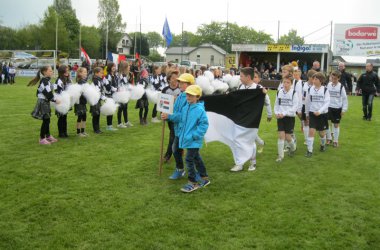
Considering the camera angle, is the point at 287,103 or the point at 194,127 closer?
the point at 194,127

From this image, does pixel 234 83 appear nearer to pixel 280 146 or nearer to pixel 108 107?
pixel 108 107

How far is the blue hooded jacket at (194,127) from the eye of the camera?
605cm

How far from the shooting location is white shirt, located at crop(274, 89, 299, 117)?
320 inches

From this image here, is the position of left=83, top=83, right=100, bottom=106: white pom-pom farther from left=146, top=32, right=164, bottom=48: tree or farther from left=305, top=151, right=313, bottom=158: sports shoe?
left=146, top=32, right=164, bottom=48: tree

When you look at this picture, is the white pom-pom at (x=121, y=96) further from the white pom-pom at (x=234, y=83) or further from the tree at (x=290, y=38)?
the tree at (x=290, y=38)

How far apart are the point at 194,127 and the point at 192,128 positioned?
40 millimetres

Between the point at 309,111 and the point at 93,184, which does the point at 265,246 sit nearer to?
the point at 93,184

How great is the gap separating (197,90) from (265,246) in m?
2.75

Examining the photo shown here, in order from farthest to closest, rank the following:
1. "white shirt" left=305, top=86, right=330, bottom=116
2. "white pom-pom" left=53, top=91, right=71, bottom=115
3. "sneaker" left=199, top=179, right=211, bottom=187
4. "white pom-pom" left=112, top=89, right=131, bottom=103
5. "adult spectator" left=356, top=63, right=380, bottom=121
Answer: "adult spectator" left=356, top=63, right=380, bottom=121 < "white pom-pom" left=112, top=89, right=131, bottom=103 < "white pom-pom" left=53, top=91, right=71, bottom=115 < "white shirt" left=305, top=86, right=330, bottom=116 < "sneaker" left=199, top=179, right=211, bottom=187

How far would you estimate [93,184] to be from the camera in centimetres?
646

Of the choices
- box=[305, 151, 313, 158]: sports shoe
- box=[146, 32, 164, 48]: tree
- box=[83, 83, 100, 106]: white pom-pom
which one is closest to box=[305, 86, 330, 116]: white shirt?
box=[305, 151, 313, 158]: sports shoe

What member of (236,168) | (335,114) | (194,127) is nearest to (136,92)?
(236,168)

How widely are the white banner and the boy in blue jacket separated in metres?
37.3

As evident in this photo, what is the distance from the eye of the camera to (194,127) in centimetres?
610
